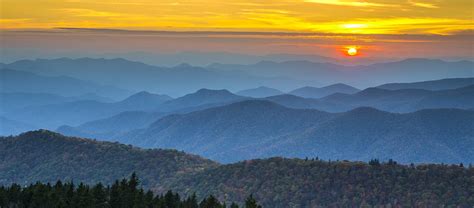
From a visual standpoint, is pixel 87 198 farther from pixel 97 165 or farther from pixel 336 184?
pixel 97 165

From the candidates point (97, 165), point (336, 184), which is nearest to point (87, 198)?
point (336, 184)

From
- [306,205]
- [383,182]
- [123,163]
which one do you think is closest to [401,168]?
[383,182]

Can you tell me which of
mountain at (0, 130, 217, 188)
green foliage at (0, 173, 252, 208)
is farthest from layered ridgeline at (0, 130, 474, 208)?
green foliage at (0, 173, 252, 208)

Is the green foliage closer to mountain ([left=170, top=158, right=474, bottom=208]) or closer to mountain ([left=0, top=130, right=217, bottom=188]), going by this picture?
mountain ([left=170, top=158, right=474, bottom=208])

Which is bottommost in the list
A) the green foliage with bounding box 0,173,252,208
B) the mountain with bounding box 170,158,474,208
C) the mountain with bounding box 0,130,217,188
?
the green foliage with bounding box 0,173,252,208

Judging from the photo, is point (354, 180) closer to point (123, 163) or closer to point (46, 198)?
point (123, 163)

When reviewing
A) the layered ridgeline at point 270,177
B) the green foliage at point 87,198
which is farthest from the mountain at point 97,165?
the green foliage at point 87,198

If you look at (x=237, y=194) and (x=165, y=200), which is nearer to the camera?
(x=165, y=200)

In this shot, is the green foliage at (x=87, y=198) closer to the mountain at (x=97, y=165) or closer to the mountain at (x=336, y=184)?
the mountain at (x=336, y=184)
